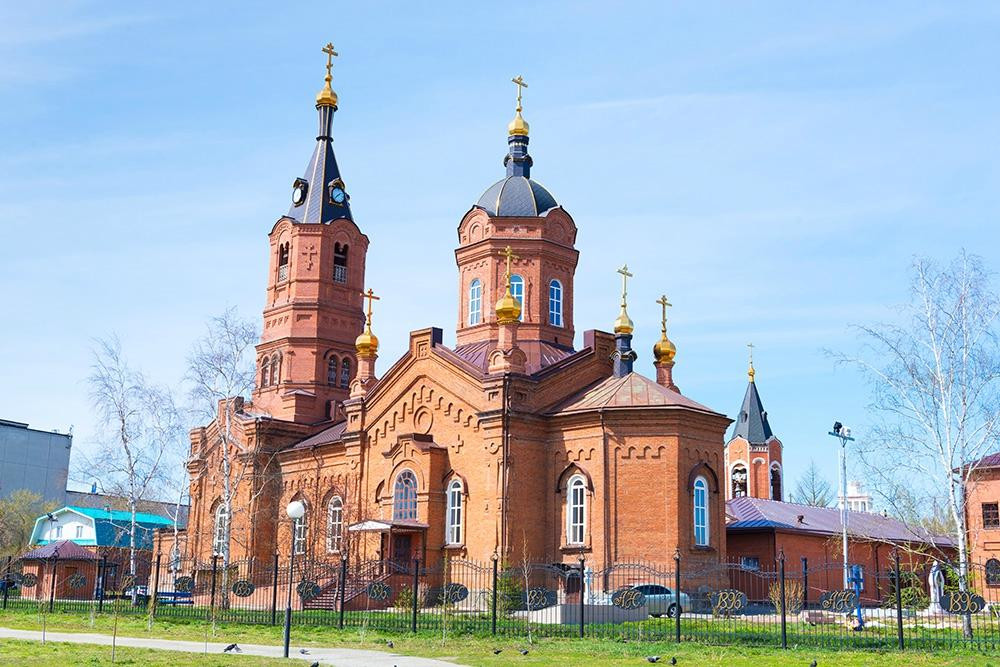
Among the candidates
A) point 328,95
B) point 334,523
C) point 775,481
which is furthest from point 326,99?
point 775,481

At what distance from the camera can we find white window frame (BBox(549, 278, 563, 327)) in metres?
33.1

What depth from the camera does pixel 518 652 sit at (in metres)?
15.7

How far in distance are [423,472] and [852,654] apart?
16182mm

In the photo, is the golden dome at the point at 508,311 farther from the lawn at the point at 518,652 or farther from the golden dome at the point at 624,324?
the lawn at the point at 518,652

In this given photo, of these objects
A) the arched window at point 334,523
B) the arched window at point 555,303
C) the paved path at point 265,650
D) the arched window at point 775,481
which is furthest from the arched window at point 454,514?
the arched window at point 775,481

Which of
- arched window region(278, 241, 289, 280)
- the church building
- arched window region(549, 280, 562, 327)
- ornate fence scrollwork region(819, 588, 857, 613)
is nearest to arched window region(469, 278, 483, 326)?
the church building

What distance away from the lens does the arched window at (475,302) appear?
3341 centimetres

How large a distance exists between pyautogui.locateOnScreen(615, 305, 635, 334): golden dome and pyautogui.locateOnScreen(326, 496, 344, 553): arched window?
1086 cm

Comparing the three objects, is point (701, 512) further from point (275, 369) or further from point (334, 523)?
point (275, 369)

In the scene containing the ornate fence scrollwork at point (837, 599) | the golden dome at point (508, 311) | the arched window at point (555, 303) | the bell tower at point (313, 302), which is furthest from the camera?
the bell tower at point (313, 302)

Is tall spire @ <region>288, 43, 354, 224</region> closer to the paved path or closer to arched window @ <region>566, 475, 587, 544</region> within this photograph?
arched window @ <region>566, 475, 587, 544</region>

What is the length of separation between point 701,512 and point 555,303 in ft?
29.3

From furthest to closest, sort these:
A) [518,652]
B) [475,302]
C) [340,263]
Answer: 1. [340,263]
2. [475,302]
3. [518,652]

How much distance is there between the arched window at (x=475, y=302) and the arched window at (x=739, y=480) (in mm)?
20241
